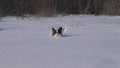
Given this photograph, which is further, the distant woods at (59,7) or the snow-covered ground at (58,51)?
the distant woods at (59,7)

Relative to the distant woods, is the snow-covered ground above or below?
below

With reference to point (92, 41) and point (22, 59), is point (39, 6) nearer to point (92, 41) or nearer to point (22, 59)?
point (92, 41)

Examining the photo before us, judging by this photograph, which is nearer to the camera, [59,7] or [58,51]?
[58,51]

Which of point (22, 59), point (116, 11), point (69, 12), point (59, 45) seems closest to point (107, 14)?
point (116, 11)

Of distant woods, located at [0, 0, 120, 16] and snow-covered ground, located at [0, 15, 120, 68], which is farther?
distant woods, located at [0, 0, 120, 16]

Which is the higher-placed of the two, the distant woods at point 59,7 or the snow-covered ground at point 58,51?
the distant woods at point 59,7

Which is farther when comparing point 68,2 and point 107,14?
point 68,2

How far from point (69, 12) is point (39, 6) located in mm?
1571

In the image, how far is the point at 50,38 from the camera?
7.46 meters

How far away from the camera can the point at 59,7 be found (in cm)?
1681

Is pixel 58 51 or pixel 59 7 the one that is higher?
pixel 59 7

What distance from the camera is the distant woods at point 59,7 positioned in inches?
603

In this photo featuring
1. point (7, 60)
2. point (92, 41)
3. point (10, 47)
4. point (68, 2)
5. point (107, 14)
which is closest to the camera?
point (7, 60)

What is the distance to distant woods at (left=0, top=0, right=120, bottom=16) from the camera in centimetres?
1532
